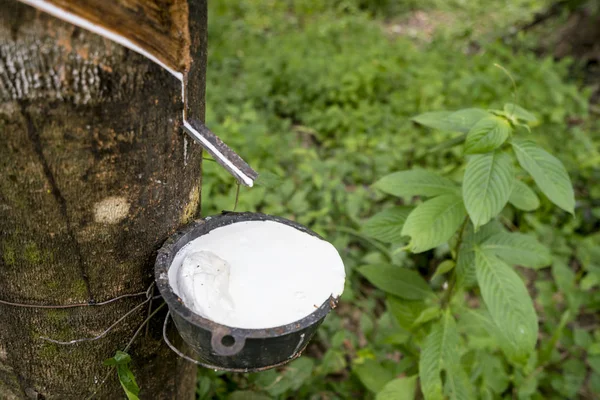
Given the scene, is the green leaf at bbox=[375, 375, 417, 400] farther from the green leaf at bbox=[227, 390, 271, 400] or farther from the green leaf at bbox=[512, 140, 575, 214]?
the green leaf at bbox=[512, 140, 575, 214]

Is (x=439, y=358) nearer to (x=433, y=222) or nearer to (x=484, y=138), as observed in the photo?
(x=433, y=222)

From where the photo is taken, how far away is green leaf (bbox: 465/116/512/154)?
1.53 meters

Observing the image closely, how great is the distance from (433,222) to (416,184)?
221 millimetres

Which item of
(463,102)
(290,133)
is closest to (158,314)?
(290,133)

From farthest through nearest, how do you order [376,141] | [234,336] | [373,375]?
[376,141], [373,375], [234,336]

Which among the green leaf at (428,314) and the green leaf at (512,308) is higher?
the green leaf at (512,308)

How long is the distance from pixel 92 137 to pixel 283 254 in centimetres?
57

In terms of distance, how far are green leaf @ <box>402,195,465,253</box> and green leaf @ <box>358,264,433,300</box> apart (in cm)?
36

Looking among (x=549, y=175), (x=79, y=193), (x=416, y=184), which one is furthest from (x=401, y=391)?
(x=79, y=193)

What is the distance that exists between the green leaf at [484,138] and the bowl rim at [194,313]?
2.05ft

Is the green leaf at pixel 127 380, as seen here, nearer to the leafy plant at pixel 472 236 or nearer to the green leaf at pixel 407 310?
the leafy plant at pixel 472 236

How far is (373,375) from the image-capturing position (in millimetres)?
2213

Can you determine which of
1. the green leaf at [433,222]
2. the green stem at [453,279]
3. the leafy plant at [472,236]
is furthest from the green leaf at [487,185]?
the green stem at [453,279]

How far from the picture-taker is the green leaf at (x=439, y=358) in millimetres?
1708
